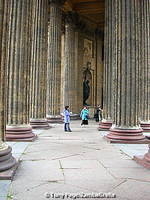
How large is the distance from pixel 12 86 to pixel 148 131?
863 cm

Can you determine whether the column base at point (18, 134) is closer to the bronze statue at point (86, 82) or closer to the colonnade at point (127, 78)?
the colonnade at point (127, 78)

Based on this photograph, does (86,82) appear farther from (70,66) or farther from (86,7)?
(86,7)

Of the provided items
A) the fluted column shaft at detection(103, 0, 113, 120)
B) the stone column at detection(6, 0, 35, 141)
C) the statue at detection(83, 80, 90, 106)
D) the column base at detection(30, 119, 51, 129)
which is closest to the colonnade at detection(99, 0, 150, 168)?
the stone column at detection(6, 0, 35, 141)

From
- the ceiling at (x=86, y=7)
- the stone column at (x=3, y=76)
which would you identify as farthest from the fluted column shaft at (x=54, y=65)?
the stone column at (x=3, y=76)

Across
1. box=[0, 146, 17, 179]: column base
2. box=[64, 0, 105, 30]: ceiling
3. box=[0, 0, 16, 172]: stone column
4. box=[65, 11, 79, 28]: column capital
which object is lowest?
box=[0, 146, 17, 179]: column base

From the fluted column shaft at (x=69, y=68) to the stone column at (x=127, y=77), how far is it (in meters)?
17.8

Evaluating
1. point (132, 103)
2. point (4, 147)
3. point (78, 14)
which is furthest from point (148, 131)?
point (78, 14)

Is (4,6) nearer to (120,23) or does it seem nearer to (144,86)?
(120,23)

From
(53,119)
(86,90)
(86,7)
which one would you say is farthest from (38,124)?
(86,7)

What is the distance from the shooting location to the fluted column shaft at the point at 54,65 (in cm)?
2420

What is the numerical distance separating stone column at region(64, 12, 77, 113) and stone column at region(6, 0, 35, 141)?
722 inches

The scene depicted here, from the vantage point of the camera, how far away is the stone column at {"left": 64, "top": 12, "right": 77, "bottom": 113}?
30733 millimetres

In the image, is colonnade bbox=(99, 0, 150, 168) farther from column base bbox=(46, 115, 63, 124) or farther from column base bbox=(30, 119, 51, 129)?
column base bbox=(46, 115, 63, 124)

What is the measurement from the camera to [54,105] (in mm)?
24109
